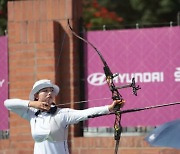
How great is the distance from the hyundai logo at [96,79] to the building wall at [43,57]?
168 mm

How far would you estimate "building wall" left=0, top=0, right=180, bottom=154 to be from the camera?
10469 mm

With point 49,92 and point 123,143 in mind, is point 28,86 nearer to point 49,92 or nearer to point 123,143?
point 123,143

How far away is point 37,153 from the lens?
8.00 m

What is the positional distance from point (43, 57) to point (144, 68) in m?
1.33

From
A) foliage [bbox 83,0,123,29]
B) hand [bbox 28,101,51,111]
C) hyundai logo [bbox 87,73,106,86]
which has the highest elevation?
foliage [bbox 83,0,123,29]

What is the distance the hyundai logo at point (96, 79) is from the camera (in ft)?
34.8

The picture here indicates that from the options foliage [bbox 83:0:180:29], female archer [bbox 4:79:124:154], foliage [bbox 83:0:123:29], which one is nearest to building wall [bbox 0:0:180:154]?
female archer [bbox 4:79:124:154]

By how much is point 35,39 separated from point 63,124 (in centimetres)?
288

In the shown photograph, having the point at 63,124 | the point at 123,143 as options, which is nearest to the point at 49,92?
the point at 63,124

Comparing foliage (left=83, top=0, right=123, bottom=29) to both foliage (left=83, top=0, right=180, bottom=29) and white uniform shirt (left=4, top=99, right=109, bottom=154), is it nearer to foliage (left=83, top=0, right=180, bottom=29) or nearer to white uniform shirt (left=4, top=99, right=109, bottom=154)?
foliage (left=83, top=0, right=180, bottom=29)

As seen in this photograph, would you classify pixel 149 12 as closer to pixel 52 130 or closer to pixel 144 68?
pixel 144 68

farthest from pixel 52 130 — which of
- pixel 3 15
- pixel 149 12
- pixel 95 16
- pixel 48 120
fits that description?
pixel 149 12

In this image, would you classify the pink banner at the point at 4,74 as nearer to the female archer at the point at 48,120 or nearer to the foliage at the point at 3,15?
the female archer at the point at 48,120

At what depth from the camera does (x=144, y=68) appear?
1043 centimetres
